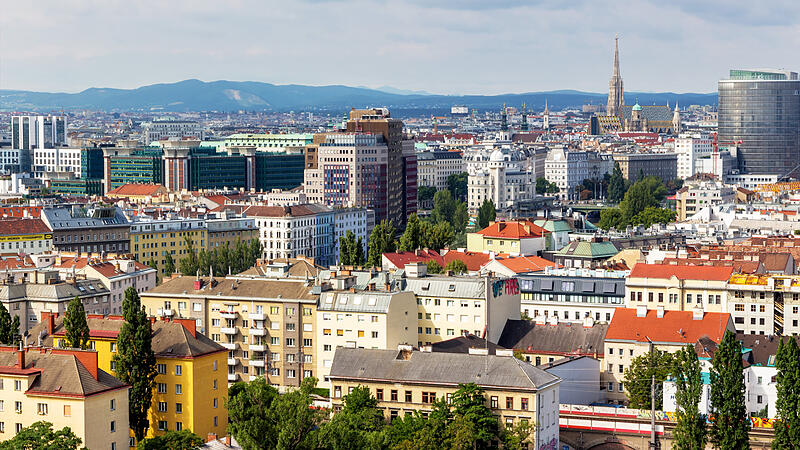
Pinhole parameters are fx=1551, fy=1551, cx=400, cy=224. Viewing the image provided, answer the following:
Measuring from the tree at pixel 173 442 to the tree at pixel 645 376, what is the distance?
21.1 metres

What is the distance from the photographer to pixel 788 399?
59156 millimetres

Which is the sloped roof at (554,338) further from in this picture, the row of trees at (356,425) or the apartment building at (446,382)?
the row of trees at (356,425)

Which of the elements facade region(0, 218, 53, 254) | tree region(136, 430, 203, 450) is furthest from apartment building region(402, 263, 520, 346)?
facade region(0, 218, 53, 254)

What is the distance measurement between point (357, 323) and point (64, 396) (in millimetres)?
20842

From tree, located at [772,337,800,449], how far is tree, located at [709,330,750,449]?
4.38 feet

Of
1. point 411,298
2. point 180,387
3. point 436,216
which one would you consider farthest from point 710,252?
point 436,216

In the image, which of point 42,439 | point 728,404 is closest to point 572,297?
point 728,404

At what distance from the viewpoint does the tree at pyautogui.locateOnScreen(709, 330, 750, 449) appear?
58906 millimetres

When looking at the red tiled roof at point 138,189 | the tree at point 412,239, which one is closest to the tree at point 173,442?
the tree at point 412,239

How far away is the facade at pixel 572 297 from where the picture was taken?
88750 mm

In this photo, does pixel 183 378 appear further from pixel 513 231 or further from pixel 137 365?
pixel 513 231

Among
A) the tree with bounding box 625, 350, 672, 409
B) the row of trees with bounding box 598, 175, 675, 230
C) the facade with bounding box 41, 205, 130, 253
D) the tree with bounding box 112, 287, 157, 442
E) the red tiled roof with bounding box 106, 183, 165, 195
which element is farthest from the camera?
the red tiled roof with bounding box 106, 183, 165, 195

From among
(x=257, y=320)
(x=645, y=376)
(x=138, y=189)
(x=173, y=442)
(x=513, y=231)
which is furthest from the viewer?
(x=138, y=189)

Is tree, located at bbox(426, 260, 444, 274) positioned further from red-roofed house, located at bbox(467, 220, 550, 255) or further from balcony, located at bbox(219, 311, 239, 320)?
balcony, located at bbox(219, 311, 239, 320)
